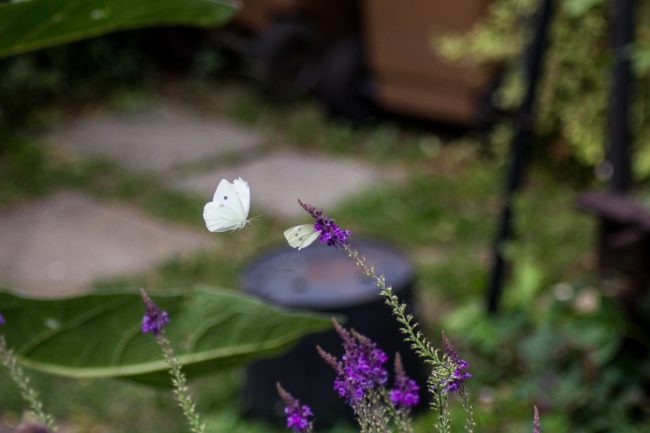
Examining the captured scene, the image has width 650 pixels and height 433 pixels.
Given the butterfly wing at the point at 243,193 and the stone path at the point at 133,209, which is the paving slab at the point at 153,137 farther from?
the butterfly wing at the point at 243,193

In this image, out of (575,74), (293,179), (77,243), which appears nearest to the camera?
(575,74)

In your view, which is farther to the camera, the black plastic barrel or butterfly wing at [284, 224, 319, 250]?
the black plastic barrel

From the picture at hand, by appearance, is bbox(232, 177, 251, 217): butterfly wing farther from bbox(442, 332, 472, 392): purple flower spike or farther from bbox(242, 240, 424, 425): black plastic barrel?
bbox(242, 240, 424, 425): black plastic barrel

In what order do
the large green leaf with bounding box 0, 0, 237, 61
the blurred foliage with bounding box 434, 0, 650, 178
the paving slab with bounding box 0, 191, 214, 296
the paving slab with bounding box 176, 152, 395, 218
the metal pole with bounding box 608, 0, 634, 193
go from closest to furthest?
the large green leaf with bounding box 0, 0, 237, 61 < the metal pole with bounding box 608, 0, 634, 193 < the blurred foliage with bounding box 434, 0, 650, 178 < the paving slab with bounding box 0, 191, 214, 296 < the paving slab with bounding box 176, 152, 395, 218

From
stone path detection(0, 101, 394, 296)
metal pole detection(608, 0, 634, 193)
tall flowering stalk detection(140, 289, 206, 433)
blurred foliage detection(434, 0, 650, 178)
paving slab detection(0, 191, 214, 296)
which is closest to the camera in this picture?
tall flowering stalk detection(140, 289, 206, 433)

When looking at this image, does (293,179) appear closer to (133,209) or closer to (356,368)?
(133,209)

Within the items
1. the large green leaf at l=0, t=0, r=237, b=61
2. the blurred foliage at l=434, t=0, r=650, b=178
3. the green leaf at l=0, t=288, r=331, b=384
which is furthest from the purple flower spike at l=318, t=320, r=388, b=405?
the blurred foliage at l=434, t=0, r=650, b=178

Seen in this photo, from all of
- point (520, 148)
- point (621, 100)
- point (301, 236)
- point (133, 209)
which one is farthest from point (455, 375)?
point (133, 209)

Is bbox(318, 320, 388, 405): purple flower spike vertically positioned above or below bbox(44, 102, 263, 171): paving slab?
above
